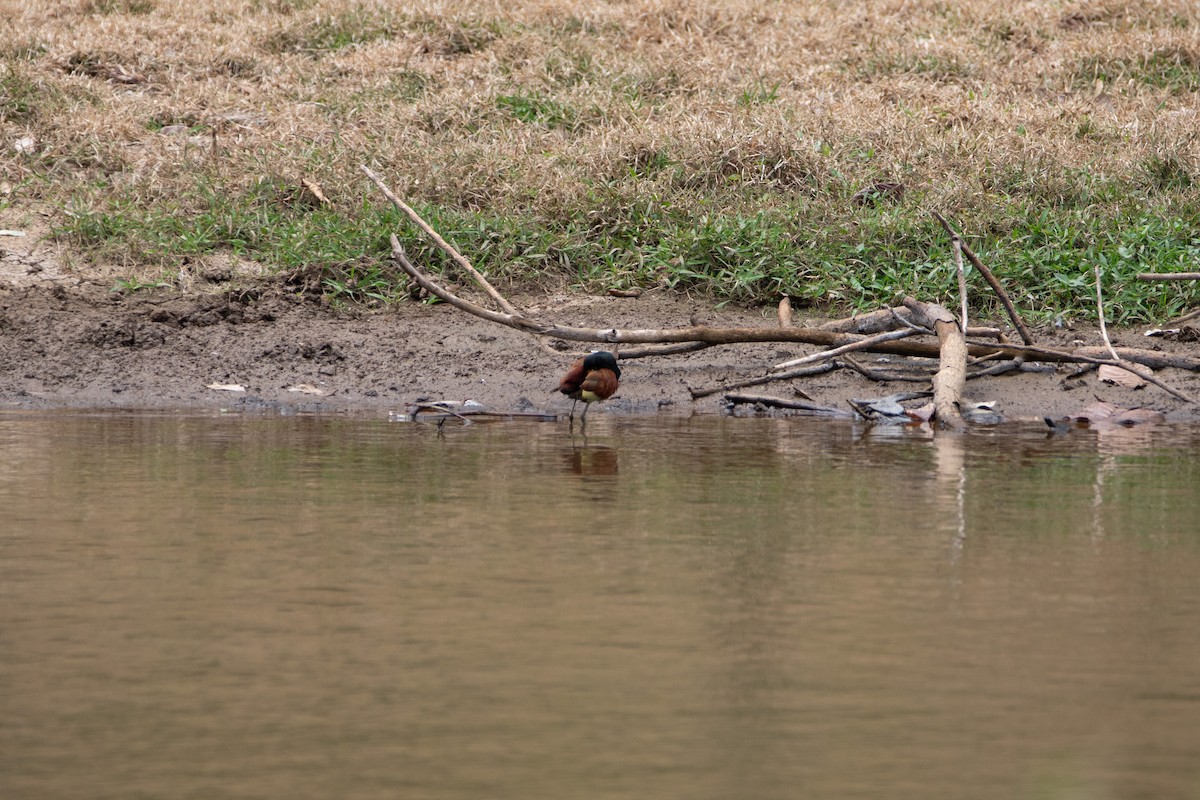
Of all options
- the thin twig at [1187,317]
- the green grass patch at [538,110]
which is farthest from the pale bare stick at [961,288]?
the green grass patch at [538,110]

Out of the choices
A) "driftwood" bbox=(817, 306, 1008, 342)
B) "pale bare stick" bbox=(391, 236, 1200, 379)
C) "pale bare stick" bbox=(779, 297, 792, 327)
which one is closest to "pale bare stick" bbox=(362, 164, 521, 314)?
"pale bare stick" bbox=(391, 236, 1200, 379)

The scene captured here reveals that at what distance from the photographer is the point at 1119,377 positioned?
321 inches

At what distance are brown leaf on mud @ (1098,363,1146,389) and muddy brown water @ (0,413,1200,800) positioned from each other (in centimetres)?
218

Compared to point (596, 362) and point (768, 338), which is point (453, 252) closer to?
point (596, 362)

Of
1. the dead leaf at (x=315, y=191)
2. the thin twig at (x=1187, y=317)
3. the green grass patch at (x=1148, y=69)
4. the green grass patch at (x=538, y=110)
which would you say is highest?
the green grass patch at (x=1148, y=69)

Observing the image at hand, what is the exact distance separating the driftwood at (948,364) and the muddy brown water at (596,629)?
133 centimetres

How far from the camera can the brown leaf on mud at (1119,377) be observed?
8125mm

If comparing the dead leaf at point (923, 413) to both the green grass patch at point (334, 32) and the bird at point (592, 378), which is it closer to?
the bird at point (592, 378)

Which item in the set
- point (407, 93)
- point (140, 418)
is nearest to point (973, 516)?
point (140, 418)

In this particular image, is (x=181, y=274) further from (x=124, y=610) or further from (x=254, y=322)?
(x=124, y=610)

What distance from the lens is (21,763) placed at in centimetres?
257

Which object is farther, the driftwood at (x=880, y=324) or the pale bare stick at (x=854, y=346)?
the driftwood at (x=880, y=324)

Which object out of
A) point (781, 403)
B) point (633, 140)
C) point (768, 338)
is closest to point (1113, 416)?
point (781, 403)

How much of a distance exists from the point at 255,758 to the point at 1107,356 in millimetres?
6246
